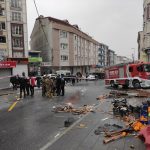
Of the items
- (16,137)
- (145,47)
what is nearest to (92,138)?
(16,137)

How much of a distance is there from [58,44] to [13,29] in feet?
51.1

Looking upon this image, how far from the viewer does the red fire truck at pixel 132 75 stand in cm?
2273

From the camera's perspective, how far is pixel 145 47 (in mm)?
39250

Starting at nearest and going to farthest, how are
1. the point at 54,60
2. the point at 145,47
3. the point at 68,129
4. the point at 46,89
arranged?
1. the point at 68,129
2. the point at 46,89
3. the point at 145,47
4. the point at 54,60

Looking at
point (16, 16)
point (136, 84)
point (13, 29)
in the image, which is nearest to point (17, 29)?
point (13, 29)

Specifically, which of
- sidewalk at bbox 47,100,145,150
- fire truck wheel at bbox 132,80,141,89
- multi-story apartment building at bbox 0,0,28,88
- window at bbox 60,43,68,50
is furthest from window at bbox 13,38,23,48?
sidewalk at bbox 47,100,145,150

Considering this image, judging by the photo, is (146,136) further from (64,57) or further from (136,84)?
(64,57)

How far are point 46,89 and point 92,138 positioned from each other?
41.6ft

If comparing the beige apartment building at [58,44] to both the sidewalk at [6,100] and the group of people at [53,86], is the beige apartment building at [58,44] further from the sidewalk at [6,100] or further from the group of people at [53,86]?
the group of people at [53,86]

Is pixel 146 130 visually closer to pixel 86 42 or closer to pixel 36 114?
pixel 36 114

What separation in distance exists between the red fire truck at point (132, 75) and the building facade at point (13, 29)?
25.6 m

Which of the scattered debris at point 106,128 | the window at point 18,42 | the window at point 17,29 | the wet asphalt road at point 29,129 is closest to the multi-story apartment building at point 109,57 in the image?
the window at point 17,29

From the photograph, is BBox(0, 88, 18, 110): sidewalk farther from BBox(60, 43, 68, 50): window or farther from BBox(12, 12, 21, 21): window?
BBox(60, 43, 68, 50): window

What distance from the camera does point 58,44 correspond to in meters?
61.3
